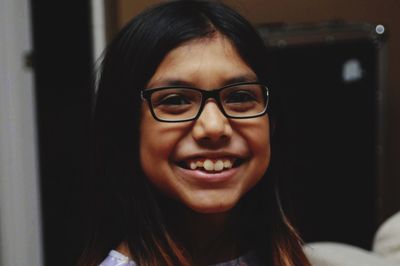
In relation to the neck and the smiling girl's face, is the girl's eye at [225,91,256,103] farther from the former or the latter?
the neck

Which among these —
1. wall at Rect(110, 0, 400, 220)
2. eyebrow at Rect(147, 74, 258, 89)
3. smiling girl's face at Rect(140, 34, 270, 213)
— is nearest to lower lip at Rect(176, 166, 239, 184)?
smiling girl's face at Rect(140, 34, 270, 213)

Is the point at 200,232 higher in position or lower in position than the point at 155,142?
lower

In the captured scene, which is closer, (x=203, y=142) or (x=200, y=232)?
(x=203, y=142)

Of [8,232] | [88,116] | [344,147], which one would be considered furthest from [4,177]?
[344,147]

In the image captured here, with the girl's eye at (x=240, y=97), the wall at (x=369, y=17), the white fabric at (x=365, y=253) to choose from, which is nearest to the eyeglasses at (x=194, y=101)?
the girl's eye at (x=240, y=97)

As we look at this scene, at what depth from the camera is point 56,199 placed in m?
2.37

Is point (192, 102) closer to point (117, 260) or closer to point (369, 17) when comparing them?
point (117, 260)

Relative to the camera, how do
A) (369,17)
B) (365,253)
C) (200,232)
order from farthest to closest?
(369,17)
(365,253)
(200,232)

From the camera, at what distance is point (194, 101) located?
2.31 feet

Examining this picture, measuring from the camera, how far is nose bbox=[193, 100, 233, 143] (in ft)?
2.24

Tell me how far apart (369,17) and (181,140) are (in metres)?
1.62

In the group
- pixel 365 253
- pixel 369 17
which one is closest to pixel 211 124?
pixel 365 253

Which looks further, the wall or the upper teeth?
the wall

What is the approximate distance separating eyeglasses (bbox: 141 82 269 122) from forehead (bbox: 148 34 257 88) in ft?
0.03
